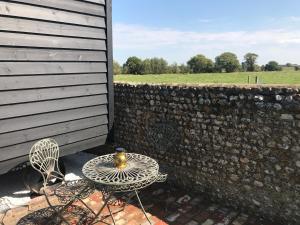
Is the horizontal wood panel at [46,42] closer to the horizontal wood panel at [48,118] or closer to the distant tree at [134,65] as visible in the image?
the horizontal wood panel at [48,118]

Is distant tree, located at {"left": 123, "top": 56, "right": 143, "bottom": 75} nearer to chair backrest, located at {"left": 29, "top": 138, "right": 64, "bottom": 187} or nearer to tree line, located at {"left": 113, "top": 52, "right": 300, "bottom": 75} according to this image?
tree line, located at {"left": 113, "top": 52, "right": 300, "bottom": 75}

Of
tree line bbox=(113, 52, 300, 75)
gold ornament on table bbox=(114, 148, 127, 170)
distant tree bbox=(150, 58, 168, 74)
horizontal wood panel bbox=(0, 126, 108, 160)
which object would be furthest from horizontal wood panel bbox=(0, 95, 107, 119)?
distant tree bbox=(150, 58, 168, 74)

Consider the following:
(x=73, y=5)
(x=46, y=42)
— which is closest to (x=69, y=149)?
(x=46, y=42)

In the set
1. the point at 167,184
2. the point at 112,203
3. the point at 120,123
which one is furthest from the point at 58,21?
the point at 167,184

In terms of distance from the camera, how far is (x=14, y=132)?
4.39 meters

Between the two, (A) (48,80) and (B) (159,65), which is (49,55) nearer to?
(A) (48,80)

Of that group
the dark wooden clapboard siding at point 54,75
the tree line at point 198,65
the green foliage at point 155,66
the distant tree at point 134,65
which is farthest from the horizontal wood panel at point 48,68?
the green foliage at point 155,66

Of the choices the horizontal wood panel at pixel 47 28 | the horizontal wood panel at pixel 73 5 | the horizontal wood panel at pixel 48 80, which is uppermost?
the horizontal wood panel at pixel 73 5

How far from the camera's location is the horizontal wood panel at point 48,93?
4.26 metres

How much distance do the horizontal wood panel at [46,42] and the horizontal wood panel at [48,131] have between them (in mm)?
1221

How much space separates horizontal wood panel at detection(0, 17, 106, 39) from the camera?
4.16 m

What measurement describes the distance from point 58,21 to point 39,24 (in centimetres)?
34

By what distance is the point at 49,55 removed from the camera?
15.5 ft

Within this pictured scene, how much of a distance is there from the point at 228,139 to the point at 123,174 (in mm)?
1852
